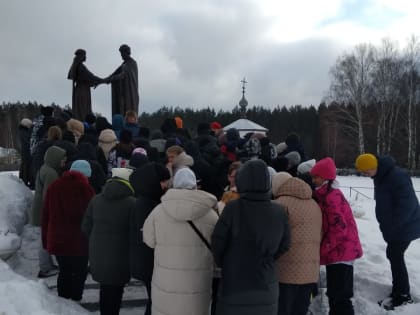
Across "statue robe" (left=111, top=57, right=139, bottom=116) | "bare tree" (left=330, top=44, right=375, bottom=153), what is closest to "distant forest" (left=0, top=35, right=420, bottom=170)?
"bare tree" (left=330, top=44, right=375, bottom=153)

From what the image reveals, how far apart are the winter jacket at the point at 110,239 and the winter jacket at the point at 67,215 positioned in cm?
47

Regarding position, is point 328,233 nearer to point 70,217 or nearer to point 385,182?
point 385,182

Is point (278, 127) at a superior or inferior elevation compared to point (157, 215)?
superior

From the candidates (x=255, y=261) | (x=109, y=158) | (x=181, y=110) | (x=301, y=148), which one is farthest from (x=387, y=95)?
(x=181, y=110)

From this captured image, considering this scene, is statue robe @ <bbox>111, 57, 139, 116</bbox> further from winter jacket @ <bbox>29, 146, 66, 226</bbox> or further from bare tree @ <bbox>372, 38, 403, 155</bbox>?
bare tree @ <bbox>372, 38, 403, 155</bbox>

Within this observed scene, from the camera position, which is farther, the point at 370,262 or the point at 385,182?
the point at 370,262

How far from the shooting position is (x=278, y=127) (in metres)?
54.8

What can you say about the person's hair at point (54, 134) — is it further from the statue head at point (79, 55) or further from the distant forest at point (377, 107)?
the distant forest at point (377, 107)

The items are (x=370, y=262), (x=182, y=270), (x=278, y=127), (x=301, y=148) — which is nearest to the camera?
(x=182, y=270)

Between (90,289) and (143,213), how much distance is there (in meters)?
1.85

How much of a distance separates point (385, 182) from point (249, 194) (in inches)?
84.6

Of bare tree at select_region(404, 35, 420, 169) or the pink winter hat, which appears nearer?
the pink winter hat

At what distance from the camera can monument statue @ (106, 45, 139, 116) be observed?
8836 mm

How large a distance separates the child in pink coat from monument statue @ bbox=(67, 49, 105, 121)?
6.69m
